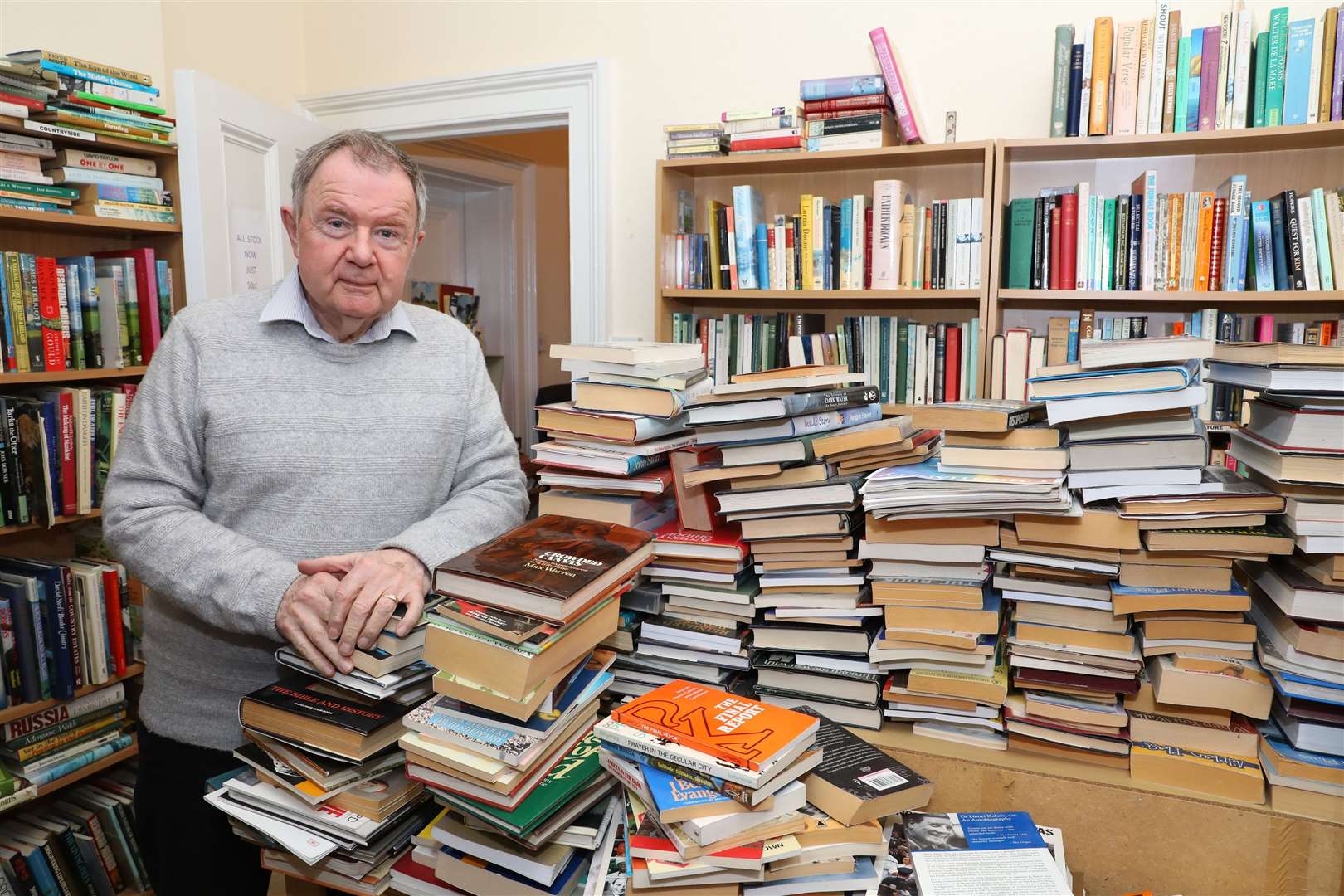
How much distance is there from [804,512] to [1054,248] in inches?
62.9

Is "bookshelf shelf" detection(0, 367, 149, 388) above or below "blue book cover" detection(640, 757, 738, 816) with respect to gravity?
above

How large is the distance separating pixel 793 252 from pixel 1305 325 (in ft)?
4.63

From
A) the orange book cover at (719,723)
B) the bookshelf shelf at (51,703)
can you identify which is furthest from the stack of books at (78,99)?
the orange book cover at (719,723)

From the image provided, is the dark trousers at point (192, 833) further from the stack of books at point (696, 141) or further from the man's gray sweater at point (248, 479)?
the stack of books at point (696, 141)

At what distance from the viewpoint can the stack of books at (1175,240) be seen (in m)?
2.19

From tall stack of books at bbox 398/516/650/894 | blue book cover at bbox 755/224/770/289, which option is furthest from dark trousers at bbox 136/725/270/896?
blue book cover at bbox 755/224/770/289

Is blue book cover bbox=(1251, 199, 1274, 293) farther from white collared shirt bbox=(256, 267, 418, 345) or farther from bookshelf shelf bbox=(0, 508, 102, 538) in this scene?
bookshelf shelf bbox=(0, 508, 102, 538)

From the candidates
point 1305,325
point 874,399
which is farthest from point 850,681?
point 1305,325

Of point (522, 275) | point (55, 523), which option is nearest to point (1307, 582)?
point (55, 523)

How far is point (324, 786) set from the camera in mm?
1000

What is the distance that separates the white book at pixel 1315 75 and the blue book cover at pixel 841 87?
1033mm

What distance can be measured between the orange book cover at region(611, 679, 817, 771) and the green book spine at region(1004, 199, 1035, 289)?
183 centimetres

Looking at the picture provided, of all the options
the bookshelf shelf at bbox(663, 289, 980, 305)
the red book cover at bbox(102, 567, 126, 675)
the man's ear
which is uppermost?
the man's ear

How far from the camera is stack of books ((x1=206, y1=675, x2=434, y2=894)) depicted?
0.99 meters
